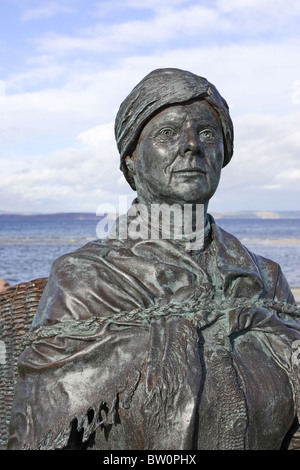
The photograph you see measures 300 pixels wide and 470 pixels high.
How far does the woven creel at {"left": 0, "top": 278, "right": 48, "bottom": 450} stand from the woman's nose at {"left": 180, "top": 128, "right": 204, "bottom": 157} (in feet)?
4.67

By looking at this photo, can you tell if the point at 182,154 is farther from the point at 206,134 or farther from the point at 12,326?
the point at 12,326

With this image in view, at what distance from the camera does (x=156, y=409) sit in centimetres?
303

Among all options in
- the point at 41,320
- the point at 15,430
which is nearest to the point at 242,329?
the point at 41,320

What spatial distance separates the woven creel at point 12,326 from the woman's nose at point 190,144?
4.67ft

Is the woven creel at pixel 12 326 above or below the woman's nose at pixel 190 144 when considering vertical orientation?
below

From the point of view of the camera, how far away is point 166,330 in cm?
319

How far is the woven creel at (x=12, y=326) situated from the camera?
449 cm

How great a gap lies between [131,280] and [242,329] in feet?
1.70

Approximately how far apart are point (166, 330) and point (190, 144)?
835 millimetres

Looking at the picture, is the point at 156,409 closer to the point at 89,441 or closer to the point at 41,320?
the point at 89,441

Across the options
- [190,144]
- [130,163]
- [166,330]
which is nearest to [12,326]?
[130,163]
